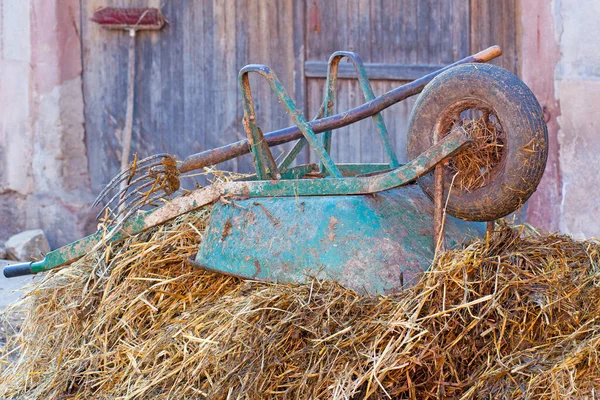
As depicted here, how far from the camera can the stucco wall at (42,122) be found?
23.9 feet

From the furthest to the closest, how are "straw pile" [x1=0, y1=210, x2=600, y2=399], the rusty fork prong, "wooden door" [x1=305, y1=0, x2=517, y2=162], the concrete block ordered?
the concrete block < "wooden door" [x1=305, y1=0, x2=517, y2=162] < the rusty fork prong < "straw pile" [x1=0, y1=210, x2=600, y2=399]

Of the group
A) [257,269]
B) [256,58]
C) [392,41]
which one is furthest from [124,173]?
[256,58]

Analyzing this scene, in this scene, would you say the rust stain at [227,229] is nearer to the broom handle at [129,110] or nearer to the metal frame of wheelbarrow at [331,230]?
the metal frame of wheelbarrow at [331,230]

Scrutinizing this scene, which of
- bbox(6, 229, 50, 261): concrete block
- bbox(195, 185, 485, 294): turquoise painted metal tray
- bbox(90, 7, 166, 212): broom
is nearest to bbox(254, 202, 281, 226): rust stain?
Answer: bbox(195, 185, 485, 294): turquoise painted metal tray

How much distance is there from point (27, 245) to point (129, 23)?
204 centimetres

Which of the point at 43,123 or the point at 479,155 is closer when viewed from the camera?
the point at 479,155

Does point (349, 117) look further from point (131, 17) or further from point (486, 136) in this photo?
point (131, 17)

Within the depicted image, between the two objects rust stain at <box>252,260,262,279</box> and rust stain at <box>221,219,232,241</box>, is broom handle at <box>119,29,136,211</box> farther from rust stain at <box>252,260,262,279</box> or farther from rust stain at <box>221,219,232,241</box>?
rust stain at <box>252,260,262,279</box>

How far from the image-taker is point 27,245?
23.4 ft

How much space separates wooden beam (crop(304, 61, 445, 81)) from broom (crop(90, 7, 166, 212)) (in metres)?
1.44

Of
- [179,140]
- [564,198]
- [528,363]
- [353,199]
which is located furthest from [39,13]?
[528,363]

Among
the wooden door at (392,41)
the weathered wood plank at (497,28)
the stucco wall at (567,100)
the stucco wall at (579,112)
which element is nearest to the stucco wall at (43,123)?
the wooden door at (392,41)

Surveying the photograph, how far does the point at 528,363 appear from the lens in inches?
102

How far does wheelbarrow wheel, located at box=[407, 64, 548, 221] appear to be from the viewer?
279 cm
